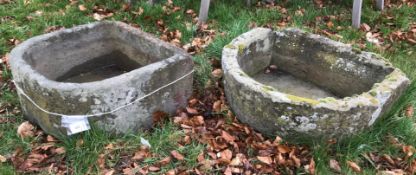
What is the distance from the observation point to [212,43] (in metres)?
3.92

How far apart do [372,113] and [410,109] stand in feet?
2.19

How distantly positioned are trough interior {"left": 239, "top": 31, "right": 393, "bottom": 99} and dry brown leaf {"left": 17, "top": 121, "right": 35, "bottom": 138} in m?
1.69

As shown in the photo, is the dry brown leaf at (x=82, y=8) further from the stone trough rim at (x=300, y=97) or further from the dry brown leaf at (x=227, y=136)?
the dry brown leaf at (x=227, y=136)

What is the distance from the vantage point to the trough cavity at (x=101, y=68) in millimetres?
3572

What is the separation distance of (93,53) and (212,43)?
1.09 metres

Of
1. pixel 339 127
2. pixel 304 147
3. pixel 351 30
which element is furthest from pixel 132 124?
pixel 351 30

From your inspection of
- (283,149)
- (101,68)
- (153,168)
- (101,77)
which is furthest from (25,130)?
(283,149)

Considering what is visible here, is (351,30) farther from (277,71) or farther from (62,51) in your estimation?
(62,51)

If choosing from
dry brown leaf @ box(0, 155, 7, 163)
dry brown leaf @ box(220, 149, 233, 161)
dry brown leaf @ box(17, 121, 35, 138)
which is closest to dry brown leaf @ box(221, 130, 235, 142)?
dry brown leaf @ box(220, 149, 233, 161)

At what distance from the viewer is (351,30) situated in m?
4.43

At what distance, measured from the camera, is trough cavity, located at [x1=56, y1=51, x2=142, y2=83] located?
357 centimetres

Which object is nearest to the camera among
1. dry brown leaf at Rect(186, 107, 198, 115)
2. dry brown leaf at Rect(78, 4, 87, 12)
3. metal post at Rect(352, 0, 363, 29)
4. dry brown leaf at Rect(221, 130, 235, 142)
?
dry brown leaf at Rect(221, 130, 235, 142)

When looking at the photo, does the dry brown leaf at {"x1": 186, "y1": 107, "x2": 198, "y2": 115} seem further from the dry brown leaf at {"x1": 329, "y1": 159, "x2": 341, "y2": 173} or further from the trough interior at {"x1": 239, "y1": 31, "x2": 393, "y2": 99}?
the dry brown leaf at {"x1": 329, "y1": 159, "x2": 341, "y2": 173}

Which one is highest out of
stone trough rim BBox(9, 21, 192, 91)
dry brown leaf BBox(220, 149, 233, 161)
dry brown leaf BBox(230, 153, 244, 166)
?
stone trough rim BBox(9, 21, 192, 91)
